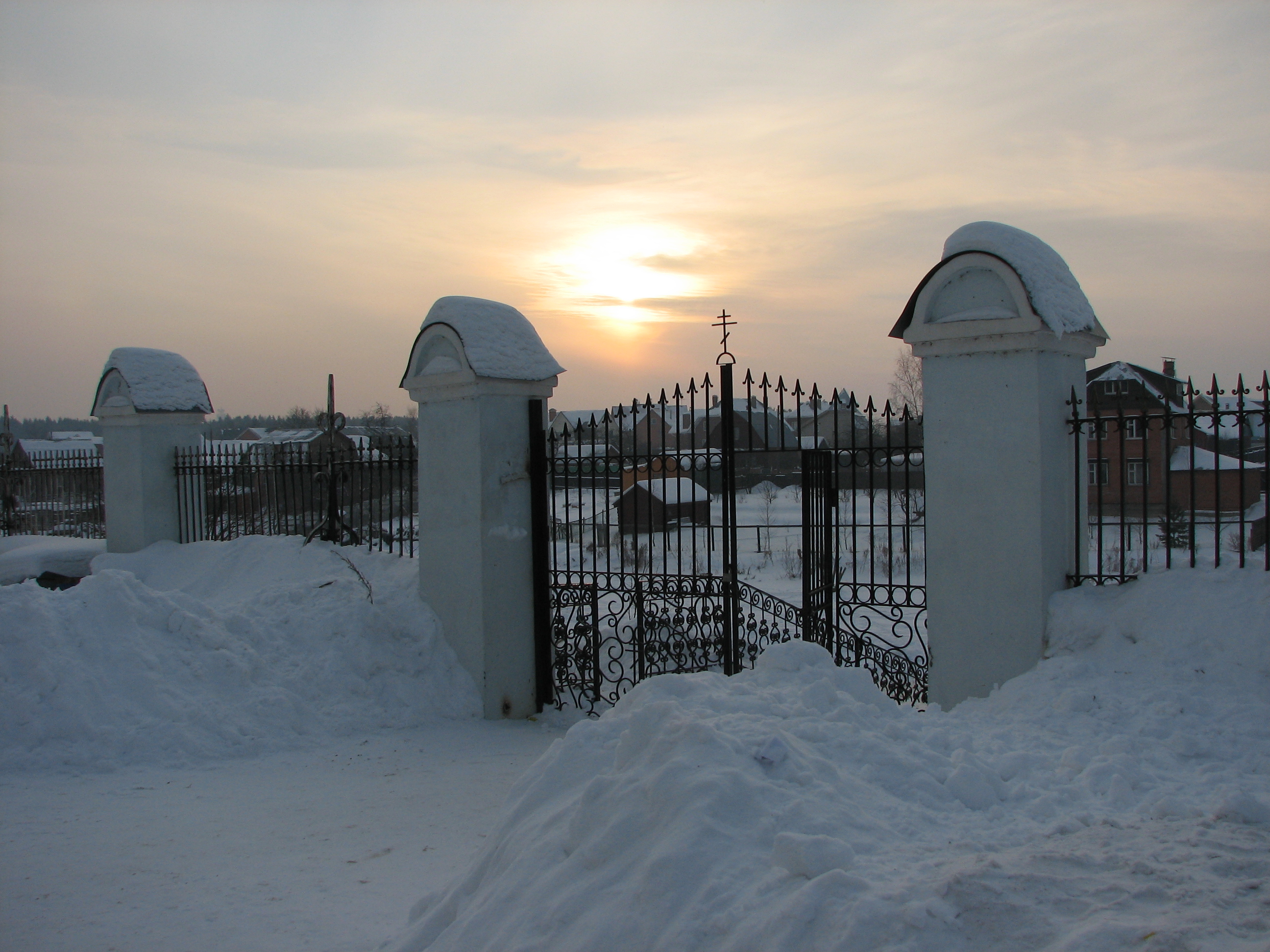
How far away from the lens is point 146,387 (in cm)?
1117

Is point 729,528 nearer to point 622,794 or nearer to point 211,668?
point 622,794

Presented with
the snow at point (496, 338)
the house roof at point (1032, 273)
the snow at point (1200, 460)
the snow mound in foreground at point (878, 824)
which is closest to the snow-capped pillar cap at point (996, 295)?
the house roof at point (1032, 273)

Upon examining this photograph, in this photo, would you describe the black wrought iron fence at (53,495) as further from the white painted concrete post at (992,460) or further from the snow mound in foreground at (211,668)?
the white painted concrete post at (992,460)

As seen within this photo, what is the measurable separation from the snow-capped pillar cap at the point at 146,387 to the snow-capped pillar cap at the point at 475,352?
5132mm

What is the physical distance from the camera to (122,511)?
37.0 feet

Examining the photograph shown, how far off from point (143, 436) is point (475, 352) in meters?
6.26

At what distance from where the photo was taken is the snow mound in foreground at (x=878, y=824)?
7.54 ft

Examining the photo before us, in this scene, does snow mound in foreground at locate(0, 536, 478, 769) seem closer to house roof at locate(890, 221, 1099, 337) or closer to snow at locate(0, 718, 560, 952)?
snow at locate(0, 718, 560, 952)

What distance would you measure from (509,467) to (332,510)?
9.25 ft

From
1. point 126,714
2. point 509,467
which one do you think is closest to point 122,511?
point 126,714

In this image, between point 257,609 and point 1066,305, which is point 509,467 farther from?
point 1066,305

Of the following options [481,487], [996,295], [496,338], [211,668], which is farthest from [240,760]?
[996,295]

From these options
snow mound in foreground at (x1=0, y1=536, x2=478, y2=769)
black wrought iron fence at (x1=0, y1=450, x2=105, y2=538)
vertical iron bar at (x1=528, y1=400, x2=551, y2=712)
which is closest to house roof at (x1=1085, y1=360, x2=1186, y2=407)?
vertical iron bar at (x1=528, y1=400, x2=551, y2=712)

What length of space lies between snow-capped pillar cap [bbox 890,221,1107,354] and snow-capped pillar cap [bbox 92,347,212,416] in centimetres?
962
